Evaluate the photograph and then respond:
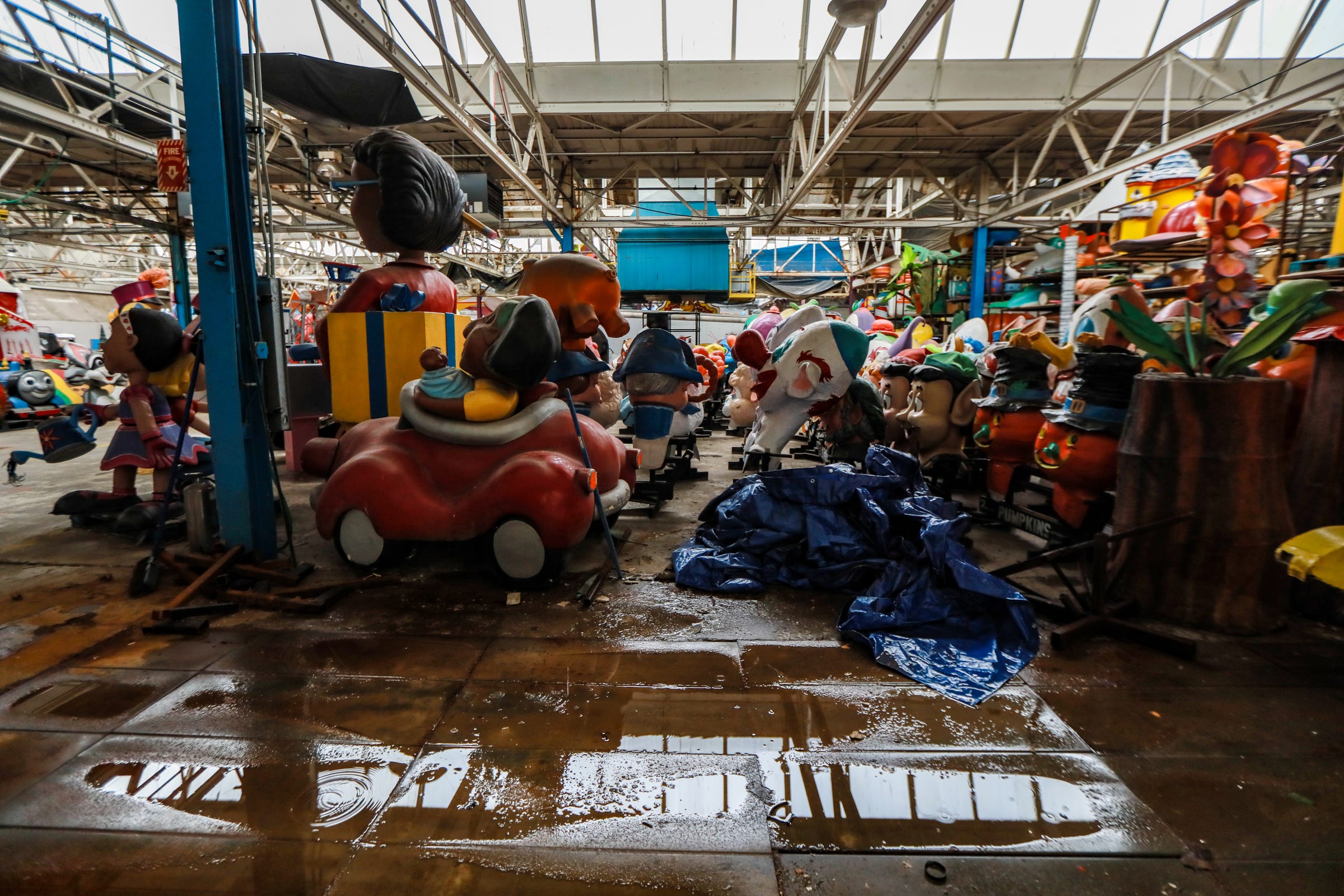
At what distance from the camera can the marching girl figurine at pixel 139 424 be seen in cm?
425

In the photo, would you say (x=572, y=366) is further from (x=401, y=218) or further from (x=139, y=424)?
(x=139, y=424)

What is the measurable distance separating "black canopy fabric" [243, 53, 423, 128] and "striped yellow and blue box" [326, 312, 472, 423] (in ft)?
10.6

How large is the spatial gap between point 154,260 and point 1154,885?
80.0 ft

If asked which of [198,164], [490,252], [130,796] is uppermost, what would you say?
[490,252]

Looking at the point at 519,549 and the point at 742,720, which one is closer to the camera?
the point at 742,720

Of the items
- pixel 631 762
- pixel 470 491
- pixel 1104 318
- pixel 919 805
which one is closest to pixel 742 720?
Answer: pixel 631 762

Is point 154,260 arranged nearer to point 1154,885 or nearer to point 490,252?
point 490,252

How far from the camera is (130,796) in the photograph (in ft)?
6.07

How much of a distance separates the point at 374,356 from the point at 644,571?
230 cm

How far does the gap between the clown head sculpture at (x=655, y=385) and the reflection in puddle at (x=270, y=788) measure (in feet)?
11.1

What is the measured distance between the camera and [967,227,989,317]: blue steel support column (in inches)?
442

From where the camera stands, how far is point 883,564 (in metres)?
3.43

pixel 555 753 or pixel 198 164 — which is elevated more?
pixel 198 164

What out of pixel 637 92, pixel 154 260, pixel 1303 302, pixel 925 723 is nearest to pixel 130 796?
pixel 925 723
